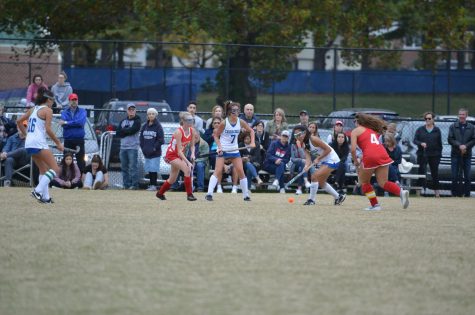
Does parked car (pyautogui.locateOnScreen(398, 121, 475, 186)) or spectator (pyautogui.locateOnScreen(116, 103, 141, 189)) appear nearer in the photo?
spectator (pyautogui.locateOnScreen(116, 103, 141, 189))

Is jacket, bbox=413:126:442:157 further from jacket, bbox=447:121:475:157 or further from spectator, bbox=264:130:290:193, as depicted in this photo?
spectator, bbox=264:130:290:193

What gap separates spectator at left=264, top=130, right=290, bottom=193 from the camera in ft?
76.6

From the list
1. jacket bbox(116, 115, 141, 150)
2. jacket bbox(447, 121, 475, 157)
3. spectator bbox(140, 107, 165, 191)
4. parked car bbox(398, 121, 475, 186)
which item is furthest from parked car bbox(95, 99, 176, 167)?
jacket bbox(447, 121, 475, 157)

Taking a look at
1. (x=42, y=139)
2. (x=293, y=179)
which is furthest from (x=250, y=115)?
(x=42, y=139)

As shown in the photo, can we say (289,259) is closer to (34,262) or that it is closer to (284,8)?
(34,262)

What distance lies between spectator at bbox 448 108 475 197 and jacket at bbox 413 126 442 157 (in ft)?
0.92

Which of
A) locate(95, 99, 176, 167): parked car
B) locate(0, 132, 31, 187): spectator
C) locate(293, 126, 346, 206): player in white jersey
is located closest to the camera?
locate(293, 126, 346, 206): player in white jersey

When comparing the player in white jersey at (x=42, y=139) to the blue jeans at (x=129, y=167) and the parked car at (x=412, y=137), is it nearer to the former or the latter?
the blue jeans at (x=129, y=167)

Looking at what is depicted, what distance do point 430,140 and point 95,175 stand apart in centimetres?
778

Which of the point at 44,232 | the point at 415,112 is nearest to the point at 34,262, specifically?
the point at 44,232

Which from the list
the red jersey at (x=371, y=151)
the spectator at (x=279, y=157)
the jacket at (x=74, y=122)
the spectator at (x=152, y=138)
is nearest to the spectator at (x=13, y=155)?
the jacket at (x=74, y=122)

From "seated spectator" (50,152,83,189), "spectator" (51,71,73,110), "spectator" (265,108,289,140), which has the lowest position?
"seated spectator" (50,152,83,189)

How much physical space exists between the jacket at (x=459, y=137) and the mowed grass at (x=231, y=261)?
775cm

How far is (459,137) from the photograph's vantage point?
2388cm
